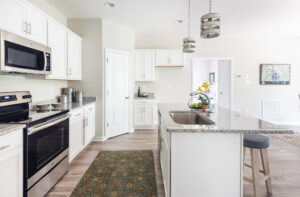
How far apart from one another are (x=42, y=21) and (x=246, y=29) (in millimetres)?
4762

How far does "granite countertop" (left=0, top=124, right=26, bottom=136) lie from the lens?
1263 mm

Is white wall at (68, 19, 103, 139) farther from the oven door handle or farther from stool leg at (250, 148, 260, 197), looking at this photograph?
stool leg at (250, 148, 260, 197)

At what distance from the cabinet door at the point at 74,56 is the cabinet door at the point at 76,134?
0.88m

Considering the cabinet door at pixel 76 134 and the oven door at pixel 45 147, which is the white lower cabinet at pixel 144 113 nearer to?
the cabinet door at pixel 76 134

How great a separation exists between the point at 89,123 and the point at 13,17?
82.0 inches

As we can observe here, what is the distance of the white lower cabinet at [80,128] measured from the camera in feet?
8.52

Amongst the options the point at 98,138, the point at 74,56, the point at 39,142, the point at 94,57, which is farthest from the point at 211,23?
the point at 98,138

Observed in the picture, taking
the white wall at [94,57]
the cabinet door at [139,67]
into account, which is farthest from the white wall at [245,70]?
the white wall at [94,57]

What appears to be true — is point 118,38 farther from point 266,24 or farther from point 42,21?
point 266,24

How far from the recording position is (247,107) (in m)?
5.33

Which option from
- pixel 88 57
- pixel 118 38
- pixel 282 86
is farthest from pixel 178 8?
pixel 282 86

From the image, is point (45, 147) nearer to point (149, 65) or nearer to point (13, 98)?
point (13, 98)

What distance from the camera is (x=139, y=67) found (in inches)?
195

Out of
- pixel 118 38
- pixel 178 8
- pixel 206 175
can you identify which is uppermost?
pixel 178 8
